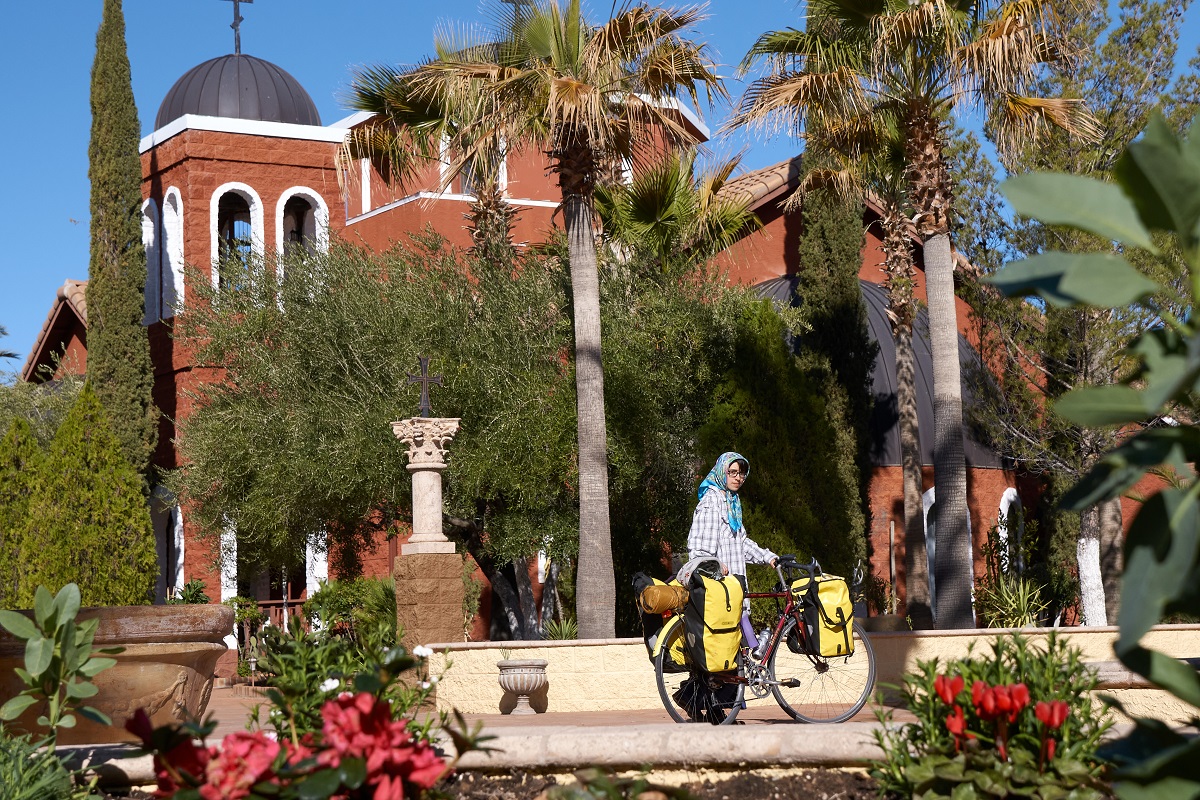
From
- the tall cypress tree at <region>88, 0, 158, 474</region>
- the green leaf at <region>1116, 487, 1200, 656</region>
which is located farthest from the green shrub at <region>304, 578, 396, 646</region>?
the green leaf at <region>1116, 487, 1200, 656</region>

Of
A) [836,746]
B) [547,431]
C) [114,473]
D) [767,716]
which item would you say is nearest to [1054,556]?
[547,431]

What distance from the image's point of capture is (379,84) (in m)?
14.9

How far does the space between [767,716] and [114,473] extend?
12.5 meters

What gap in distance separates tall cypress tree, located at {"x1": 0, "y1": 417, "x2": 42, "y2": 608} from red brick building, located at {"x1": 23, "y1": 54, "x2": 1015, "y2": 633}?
216 centimetres

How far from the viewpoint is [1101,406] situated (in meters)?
1.85

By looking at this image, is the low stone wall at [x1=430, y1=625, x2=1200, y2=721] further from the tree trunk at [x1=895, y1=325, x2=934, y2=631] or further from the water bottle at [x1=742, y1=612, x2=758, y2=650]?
the tree trunk at [x1=895, y1=325, x2=934, y2=631]

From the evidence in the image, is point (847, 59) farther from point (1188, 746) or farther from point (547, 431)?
point (1188, 746)

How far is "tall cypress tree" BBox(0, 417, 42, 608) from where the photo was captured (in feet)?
59.9

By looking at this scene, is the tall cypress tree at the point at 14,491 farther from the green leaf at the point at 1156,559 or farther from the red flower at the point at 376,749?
the green leaf at the point at 1156,559

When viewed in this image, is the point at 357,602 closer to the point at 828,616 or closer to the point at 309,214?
the point at 309,214

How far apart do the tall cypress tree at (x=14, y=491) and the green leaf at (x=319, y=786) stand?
1704 centimetres

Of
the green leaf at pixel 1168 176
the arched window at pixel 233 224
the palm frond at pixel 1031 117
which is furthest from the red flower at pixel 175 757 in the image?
the arched window at pixel 233 224

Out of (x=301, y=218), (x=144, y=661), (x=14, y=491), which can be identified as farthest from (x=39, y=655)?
(x=301, y=218)

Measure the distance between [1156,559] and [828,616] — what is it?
19.1ft
